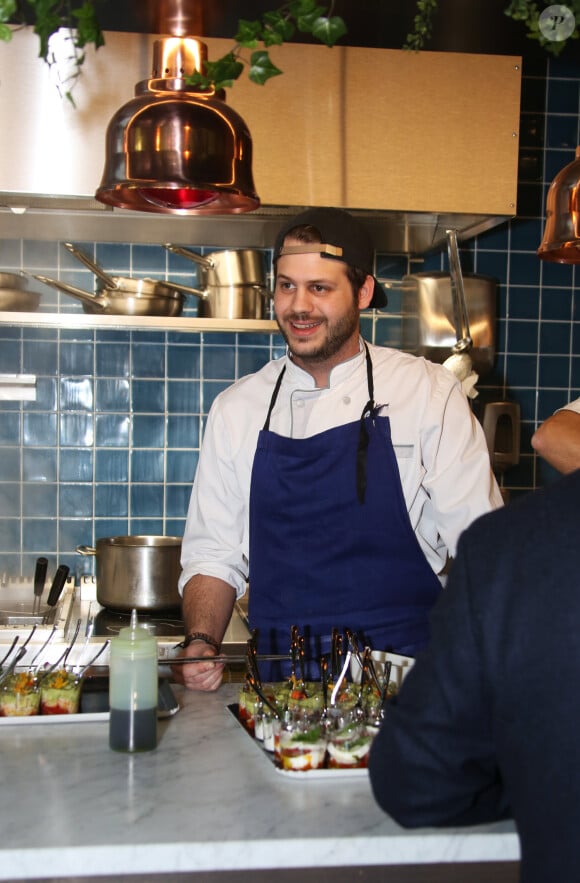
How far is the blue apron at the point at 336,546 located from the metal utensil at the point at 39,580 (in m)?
1.00

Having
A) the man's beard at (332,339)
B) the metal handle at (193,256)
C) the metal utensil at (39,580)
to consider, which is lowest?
the metal utensil at (39,580)

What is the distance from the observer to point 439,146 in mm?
3172

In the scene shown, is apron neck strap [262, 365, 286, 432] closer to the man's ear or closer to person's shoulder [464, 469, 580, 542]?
the man's ear

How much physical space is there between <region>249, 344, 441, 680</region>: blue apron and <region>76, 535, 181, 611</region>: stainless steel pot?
74cm

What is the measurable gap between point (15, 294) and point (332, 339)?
1325mm

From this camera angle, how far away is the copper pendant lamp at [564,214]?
2.12 m

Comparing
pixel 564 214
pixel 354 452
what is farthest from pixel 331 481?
pixel 564 214

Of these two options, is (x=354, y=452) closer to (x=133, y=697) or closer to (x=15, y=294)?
(x=133, y=697)

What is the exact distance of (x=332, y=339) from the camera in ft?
8.39

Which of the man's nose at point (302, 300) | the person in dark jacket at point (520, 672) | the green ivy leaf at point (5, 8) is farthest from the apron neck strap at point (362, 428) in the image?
the person in dark jacket at point (520, 672)

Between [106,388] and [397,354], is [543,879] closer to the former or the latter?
[397,354]

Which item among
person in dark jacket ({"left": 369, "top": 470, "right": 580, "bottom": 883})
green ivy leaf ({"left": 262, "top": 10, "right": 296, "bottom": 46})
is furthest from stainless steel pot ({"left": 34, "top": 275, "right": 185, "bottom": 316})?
person in dark jacket ({"left": 369, "top": 470, "right": 580, "bottom": 883})

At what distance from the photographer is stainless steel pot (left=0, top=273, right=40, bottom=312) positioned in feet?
11.2

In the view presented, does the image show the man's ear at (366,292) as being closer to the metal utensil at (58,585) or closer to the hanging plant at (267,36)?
the hanging plant at (267,36)
